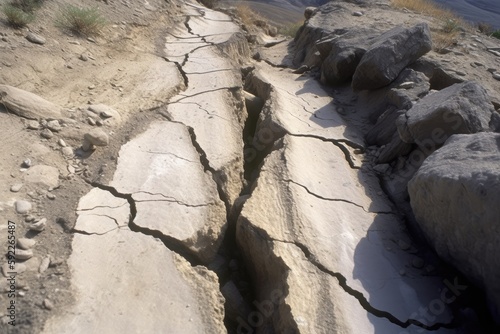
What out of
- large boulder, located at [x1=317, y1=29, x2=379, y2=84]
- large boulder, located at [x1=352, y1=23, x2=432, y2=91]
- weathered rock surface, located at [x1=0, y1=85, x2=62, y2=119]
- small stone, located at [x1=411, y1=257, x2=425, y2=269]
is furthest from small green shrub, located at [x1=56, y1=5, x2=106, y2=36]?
small stone, located at [x1=411, y1=257, x2=425, y2=269]

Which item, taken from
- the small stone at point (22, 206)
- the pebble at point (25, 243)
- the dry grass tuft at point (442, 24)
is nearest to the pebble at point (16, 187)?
the small stone at point (22, 206)

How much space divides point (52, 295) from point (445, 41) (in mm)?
5926

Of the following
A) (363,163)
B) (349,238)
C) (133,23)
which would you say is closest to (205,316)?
(349,238)

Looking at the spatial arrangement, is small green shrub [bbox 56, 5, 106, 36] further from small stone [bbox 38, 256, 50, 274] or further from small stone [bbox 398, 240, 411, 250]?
small stone [bbox 398, 240, 411, 250]

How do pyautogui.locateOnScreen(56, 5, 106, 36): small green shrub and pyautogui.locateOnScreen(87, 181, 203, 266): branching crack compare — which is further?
pyautogui.locateOnScreen(56, 5, 106, 36): small green shrub

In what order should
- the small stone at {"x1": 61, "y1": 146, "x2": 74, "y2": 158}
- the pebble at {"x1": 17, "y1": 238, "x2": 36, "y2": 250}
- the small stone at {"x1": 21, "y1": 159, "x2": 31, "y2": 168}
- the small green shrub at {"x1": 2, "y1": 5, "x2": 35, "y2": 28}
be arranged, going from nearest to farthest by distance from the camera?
the pebble at {"x1": 17, "y1": 238, "x2": 36, "y2": 250}, the small stone at {"x1": 21, "y1": 159, "x2": 31, "y2": 168}, the small stone at {"x1": 61, "y1": 146, "x2": 74, "y2": 158}, the small green shrub at {"x1": 2, "y1": 5, "x2": 35, "y2": 28}

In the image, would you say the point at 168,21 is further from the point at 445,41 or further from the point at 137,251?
the point at 137,251

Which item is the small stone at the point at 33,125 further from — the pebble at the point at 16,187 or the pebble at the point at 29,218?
the pebble at the point at 29,218

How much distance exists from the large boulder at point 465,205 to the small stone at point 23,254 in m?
2.46

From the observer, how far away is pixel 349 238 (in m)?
2.77

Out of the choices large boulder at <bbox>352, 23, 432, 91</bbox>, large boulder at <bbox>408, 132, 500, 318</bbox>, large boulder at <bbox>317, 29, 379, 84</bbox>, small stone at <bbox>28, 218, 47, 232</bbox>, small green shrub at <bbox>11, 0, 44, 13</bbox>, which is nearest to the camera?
large boulder at <bbox>408, 132, 500, 318</bbox>

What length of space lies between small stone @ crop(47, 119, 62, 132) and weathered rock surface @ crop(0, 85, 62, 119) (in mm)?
107

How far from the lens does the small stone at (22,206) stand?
95.1 inches

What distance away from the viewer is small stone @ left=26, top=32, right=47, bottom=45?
431 cm
